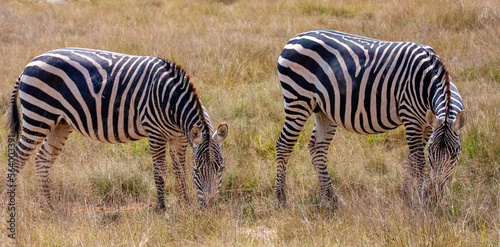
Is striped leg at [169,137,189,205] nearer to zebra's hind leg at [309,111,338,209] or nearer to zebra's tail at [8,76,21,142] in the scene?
zebra's hind leg at [309,111,338,209]

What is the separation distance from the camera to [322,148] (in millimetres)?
6039

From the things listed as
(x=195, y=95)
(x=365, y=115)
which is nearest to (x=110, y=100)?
(x=195, y=95)

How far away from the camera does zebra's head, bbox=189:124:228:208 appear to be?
15.3 ft

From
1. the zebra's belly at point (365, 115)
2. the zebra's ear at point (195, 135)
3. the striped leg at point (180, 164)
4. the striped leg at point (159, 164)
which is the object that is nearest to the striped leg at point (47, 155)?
the striped leg at point (159, 164)

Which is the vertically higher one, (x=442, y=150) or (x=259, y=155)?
(x=442, y=150)

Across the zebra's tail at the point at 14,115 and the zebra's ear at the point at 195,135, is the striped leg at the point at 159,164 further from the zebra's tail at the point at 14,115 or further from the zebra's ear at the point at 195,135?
the zebra's tail at the point at 14,115

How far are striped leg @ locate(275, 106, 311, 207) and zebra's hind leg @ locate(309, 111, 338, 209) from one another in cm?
28

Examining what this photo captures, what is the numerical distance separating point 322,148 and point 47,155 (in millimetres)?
3029

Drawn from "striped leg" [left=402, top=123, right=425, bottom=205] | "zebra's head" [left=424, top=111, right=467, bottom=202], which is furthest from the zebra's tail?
"zebra's head" [left=424, top=111, right=467, bottom=202]

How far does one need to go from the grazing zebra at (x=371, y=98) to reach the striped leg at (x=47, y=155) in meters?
2.43

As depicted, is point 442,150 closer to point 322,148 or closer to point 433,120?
point 433,120

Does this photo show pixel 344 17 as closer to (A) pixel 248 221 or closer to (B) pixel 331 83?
(B) pixel 331 83

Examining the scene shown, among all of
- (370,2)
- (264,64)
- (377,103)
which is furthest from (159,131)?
(370,2)

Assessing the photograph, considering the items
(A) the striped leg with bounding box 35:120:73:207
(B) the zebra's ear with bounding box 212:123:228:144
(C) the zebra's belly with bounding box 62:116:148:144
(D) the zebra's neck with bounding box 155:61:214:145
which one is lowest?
(A) the striped leg with bounding box 35:120:73:207
